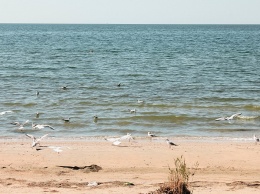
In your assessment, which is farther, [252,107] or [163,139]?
[252,107]

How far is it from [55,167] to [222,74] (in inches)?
959

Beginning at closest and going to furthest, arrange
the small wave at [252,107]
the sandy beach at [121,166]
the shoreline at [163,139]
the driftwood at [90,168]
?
the sandy beach at [121,166], the driftwood at [90,168], the shoreline at [163,139], the small wave at [252,107]

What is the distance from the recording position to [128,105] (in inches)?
897

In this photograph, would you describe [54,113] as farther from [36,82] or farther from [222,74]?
[222,74]

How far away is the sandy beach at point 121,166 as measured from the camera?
10172 mm

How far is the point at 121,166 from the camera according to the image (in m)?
12.6

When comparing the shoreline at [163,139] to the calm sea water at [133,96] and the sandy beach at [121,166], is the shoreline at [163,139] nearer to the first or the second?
the sandy beach at [121,166]

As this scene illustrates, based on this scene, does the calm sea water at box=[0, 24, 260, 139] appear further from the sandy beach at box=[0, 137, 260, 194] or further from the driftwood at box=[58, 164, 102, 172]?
the driftwood at box=[58, 164, 102, 172]

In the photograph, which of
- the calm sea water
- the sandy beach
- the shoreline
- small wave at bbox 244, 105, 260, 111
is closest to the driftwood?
the sandy beach

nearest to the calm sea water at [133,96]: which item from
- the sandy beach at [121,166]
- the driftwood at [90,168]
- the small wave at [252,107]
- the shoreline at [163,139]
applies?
the small wave at [252,107]

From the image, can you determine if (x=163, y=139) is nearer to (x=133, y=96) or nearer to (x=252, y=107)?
(x=252, y=107)

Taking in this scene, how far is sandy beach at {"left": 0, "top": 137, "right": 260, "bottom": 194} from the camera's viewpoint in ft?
33.4

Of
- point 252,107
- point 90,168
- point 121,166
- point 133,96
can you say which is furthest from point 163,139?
point 133,96

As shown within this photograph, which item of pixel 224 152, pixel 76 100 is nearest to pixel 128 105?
pixel 76 100
